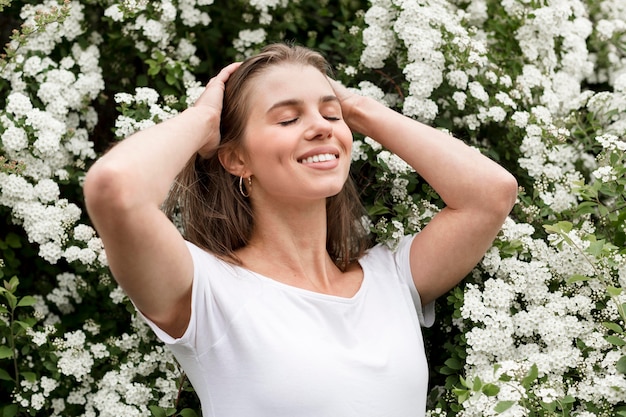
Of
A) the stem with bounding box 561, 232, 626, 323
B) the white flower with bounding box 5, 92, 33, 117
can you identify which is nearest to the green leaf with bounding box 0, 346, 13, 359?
the white flower with bounding box 5, 92, 33, 117

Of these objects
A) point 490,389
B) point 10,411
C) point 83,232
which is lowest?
point 10,411

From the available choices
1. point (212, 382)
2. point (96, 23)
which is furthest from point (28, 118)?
point (212, 382)

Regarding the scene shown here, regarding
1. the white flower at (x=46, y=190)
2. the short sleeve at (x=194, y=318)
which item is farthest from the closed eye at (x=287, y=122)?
the white flower at (x=46, y=190)

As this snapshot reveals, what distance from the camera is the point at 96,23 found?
11.7ft

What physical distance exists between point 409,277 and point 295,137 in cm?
59

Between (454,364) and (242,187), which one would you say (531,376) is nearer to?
(454,364)

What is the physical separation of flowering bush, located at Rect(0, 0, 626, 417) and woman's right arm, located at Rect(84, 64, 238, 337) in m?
Answer: 0.71

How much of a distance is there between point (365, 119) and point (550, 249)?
2.47ft

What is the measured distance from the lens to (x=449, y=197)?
2619 mm

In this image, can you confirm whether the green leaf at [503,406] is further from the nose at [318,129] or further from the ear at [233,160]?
A: the ear at [233,160]

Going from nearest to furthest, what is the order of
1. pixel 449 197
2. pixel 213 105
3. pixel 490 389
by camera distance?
pixel 490 389 < pixel 213 105 < pixel 449 197

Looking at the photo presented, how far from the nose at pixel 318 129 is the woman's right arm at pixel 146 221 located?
316 mm

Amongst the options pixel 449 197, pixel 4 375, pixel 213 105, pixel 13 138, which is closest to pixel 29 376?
pixel 4 375

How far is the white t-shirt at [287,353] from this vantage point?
220cm
